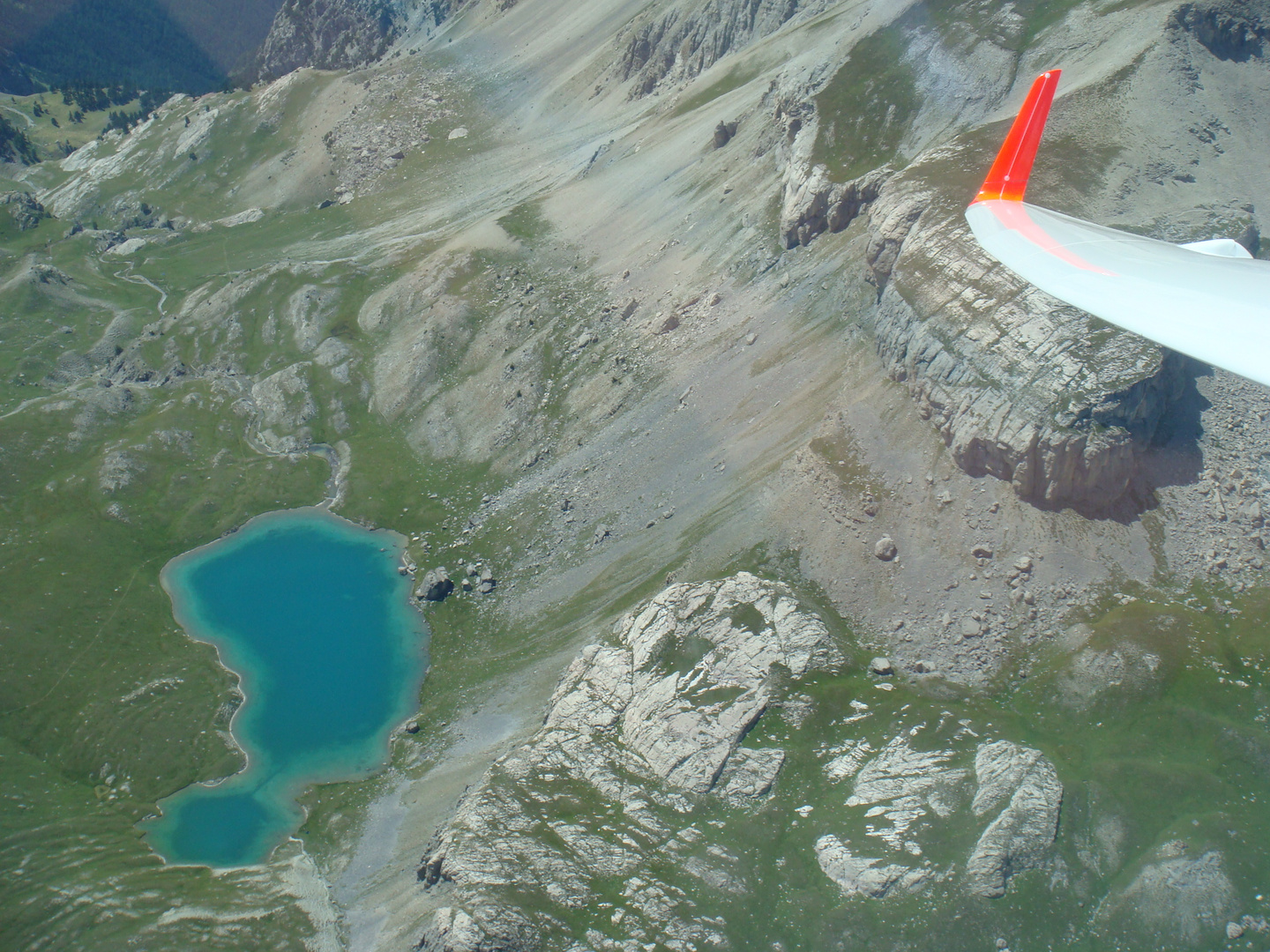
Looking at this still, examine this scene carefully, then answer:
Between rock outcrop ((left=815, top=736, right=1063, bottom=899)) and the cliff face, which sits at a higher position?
the cliff face

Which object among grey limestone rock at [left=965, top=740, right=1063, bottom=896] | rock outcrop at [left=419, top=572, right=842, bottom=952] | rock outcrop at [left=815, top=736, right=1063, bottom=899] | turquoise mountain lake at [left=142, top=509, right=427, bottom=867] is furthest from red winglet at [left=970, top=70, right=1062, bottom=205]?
turquoise mountain lake at [left=142, top=509, right=427, bottom=867]

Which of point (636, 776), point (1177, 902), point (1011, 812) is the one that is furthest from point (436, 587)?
point (1177, 902)

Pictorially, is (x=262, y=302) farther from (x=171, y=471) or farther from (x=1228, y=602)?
(x=1228, y=602)

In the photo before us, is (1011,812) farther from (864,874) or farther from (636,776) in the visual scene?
(636,776)

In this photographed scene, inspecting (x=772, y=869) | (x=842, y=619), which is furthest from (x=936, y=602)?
(x=772, y=869)

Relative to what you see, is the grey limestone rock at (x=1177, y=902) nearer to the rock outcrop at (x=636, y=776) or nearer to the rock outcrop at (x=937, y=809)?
the rock outcrop at (x=937, y=809)

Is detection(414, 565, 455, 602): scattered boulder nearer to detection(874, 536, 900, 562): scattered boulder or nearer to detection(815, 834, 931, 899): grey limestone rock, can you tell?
detection(874, 536, 900, 562): scattered boulder
